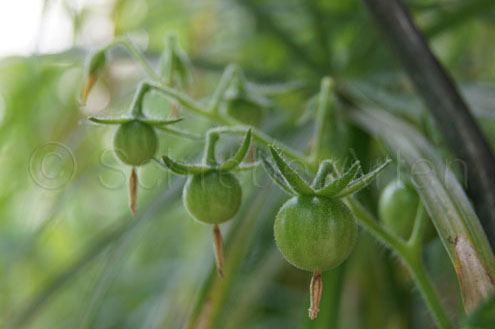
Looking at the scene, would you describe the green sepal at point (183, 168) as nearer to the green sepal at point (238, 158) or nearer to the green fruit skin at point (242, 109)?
the green sepal at point (238, 158)

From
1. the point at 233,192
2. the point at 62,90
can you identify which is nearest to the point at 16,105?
the point at 62,90

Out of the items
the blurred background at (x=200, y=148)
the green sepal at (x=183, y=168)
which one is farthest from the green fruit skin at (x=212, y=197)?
the blurred background at (x=200, y=148)

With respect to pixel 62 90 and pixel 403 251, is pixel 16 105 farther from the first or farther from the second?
pixel 403 251

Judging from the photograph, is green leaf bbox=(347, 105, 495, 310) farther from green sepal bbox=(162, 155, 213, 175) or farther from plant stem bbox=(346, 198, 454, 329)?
green sepal bbox=(162, 155, 213, 175)

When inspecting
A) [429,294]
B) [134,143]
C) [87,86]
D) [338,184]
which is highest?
[87,86]

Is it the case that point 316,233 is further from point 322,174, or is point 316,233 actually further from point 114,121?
point 114,121

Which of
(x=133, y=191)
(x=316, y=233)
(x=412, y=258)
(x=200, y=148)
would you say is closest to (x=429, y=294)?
(x=412, y=258)

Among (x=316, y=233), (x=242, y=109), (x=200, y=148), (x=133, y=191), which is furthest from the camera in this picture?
(x=200, y=148)
